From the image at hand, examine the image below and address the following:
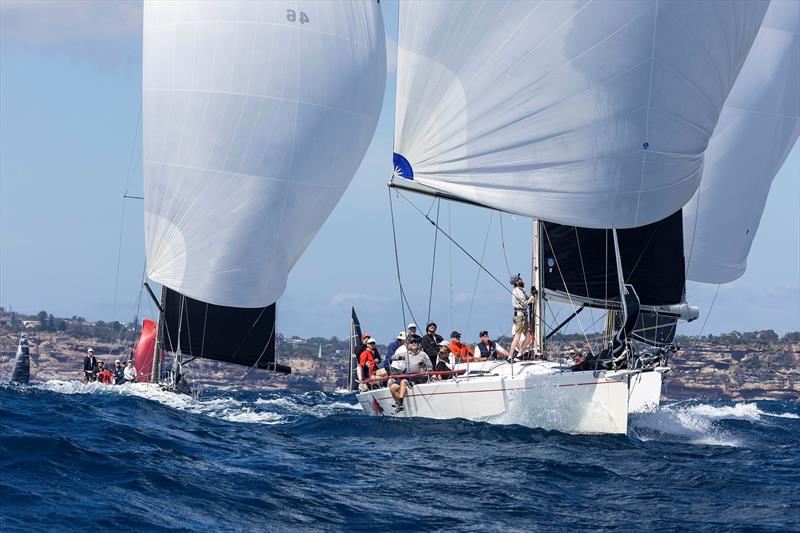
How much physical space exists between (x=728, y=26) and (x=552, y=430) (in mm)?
7280

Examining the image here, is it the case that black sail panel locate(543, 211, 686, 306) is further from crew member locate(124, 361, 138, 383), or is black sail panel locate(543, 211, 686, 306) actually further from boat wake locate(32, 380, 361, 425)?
crew member locate(124, 361, 138, 383)

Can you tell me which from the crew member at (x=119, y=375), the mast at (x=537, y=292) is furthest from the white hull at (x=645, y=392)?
the crew member at (x=119, y=375)

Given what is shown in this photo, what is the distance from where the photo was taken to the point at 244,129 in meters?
21.6

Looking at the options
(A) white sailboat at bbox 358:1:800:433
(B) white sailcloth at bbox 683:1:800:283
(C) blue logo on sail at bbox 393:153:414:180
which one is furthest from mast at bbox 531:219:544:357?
(B) white sailcloth at bbox 683:1:800:283

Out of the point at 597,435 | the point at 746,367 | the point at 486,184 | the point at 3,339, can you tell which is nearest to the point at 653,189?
the point at 486,184

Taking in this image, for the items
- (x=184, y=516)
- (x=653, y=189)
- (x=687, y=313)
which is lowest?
(x=184, y=516)

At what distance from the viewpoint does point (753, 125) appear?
26.0 metres

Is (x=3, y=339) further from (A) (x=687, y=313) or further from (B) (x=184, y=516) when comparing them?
(B) (x=184, y=516)

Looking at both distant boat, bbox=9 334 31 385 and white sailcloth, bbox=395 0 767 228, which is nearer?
white sailcloth, bbox=395 0 767 228

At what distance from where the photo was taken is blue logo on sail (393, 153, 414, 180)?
1864 cm

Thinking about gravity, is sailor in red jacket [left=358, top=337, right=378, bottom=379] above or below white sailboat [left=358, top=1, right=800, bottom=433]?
below

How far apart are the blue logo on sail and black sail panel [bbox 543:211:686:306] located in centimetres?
448

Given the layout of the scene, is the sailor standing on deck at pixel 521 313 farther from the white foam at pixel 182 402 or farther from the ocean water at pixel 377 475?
the white foam at pixel 182 402

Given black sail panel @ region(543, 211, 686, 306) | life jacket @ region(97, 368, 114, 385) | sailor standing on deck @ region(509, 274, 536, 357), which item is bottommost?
life jacket @ region(97, 368, 114, 385)
